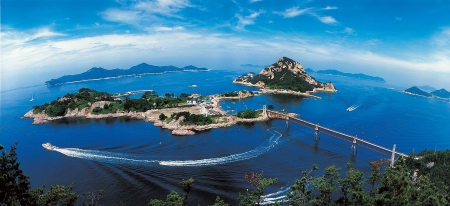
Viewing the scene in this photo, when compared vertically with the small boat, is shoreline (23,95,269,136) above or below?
above

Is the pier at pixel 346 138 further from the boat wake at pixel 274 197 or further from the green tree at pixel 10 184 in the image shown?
the green tree at pixel 10 184

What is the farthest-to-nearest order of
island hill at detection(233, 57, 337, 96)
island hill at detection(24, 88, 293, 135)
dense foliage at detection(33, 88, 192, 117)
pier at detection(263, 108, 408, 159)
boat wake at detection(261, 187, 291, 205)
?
island hill at detection(233, 57, 337, 96), dense foliage at detection(33, 88, 192, 117), island hill at detection(24, 88, 293, 135), pier at detection(263, 108, 408, 159), boat wake at detection(261, 187, 291, 205)

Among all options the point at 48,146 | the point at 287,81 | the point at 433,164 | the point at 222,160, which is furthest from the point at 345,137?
the point at 287,81

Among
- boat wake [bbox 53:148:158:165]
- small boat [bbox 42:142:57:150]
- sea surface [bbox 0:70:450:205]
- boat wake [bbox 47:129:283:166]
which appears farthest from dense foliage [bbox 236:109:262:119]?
small boat [bbox 42:142:57:150]

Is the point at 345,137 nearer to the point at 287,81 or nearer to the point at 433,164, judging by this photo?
the point at 433,164

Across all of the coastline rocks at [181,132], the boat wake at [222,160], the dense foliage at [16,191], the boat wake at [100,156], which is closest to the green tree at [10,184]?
the dense foliage at [16,191]

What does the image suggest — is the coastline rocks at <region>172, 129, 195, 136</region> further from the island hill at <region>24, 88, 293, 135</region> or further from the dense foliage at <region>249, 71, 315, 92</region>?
the dense foliage at <region>249, 71, 315, 92</region>
